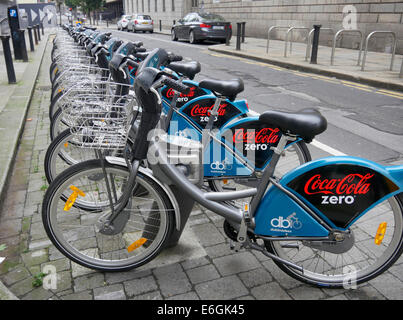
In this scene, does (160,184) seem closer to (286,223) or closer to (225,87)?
(286,223)

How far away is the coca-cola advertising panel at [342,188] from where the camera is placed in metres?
2.33

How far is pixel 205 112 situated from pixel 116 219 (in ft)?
5.58

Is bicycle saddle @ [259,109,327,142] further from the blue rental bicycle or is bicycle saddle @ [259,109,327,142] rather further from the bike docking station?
the bike docking station

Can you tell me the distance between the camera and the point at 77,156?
4.05 m

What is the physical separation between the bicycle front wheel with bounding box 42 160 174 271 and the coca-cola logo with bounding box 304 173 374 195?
3.11 ft

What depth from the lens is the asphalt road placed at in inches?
208

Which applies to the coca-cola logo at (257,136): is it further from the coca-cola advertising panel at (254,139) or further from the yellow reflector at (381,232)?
the yellow reflector at (381,232)

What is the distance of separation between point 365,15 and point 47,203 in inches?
622

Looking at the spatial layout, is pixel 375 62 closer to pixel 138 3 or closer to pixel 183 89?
pixel 183 89

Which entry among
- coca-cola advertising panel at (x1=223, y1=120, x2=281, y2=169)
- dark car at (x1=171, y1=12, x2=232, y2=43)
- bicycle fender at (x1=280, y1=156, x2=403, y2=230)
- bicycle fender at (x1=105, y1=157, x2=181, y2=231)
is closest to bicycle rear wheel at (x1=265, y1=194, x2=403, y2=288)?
bicycle fender at (x1=280, y1=156, x2=403, y2=230)

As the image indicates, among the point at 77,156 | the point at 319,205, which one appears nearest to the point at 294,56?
the point at 77,156

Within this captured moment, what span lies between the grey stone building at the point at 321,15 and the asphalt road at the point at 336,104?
5118 mm

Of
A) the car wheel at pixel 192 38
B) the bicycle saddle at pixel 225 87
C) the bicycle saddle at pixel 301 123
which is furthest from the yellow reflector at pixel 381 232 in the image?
the car wheel at pixel 192 38

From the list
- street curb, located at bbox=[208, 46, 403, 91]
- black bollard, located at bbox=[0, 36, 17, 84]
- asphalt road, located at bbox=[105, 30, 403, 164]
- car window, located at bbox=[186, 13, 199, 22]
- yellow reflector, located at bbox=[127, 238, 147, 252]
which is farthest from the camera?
car window, located at bbox=[186, 13, 199, 22]
